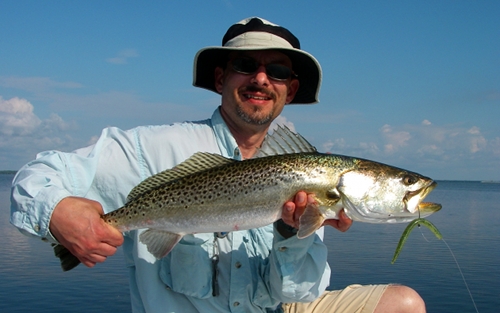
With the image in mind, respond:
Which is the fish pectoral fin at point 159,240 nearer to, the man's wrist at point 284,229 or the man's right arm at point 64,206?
the man's right arm at point 64,206

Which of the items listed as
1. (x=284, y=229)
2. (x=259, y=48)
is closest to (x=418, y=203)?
(x=284, y=229)

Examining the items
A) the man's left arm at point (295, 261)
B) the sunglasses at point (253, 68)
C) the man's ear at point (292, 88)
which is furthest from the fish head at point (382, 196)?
the man's ear at point (292, 88)

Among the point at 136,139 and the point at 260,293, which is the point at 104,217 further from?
the point at 260,293

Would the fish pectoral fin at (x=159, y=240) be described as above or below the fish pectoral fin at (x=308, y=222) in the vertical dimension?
below

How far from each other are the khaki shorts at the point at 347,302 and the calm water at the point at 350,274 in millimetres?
6223

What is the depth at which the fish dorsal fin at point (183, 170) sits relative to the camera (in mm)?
4234

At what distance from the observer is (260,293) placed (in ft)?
15.6

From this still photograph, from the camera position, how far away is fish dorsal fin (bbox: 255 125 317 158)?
15.3 ft

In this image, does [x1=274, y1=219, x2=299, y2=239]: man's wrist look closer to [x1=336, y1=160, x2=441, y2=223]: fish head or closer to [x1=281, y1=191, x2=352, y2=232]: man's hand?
[x1=281, y1=191, x2=352, y2=232]: man's hand

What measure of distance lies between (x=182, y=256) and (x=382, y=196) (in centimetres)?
197

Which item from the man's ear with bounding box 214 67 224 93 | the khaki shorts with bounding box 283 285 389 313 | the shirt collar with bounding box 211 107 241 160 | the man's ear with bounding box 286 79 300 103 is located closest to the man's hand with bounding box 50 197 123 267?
the shirt collar with bounding box 211 107 241 160

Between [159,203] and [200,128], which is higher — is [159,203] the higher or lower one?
the lower one

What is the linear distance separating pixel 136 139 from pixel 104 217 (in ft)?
3.86

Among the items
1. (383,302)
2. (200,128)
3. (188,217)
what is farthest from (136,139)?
(383,302)
